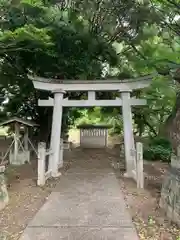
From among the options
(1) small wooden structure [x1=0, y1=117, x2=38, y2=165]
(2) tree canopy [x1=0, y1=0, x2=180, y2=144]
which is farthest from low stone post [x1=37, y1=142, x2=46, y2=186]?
(1) small wooden structure [x1=0, y1=117, x2=38, y2=165]

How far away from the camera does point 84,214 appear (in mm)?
5008

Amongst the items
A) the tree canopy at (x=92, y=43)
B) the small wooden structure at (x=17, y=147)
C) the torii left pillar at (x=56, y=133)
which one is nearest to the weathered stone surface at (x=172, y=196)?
the torii left pillar at (x=56, y=133)

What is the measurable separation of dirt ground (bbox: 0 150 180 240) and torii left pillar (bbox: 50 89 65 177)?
76cm

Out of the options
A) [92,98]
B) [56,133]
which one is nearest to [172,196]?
[56,133]

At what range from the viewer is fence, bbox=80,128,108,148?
1678 cm

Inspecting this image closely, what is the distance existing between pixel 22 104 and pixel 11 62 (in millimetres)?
2944

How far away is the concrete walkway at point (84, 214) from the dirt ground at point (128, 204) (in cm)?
17

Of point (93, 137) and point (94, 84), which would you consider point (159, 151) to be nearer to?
point (94, 84)

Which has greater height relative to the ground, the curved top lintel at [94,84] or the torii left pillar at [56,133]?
the curved top lintel at [94,84]

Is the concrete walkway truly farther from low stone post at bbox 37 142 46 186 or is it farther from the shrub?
the shrub

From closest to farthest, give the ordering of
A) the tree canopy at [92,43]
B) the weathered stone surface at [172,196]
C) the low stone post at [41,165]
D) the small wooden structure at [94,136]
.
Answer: the weathered stone surface at [172,196] → the low stone post at [41,165] → the tree canopy at [92,43] → the small wooden structure at [94,136]

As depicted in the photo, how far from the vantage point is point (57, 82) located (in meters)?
9.06

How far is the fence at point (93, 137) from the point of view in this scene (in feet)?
55.1

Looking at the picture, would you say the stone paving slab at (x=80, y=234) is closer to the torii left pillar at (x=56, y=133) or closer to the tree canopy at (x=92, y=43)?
the torii left pillar at (x=56, y=133)
